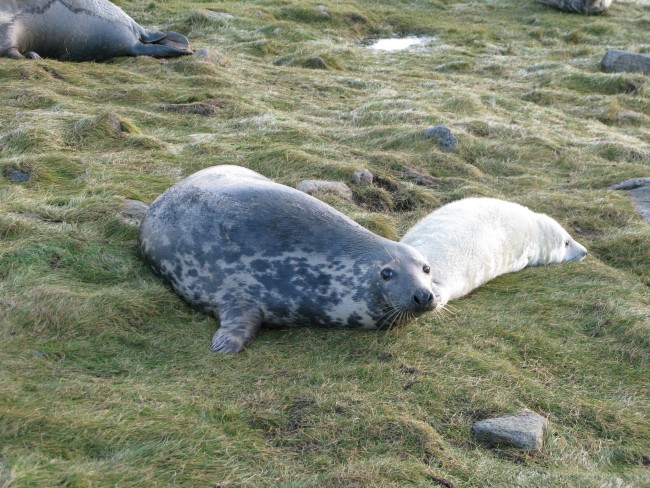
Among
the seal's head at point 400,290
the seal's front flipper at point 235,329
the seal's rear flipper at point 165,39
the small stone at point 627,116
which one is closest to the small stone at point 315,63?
the seal's rear flipper at point 165,39

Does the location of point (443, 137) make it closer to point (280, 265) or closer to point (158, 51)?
point (280, 265)

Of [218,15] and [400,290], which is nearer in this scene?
[400,290]

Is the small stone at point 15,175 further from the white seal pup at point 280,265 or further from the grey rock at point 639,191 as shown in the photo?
the grey rock at point 639,191

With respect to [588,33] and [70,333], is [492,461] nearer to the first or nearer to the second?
[70,333]

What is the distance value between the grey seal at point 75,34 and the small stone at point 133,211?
5512mm

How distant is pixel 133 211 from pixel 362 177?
234cm

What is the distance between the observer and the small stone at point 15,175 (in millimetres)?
6617

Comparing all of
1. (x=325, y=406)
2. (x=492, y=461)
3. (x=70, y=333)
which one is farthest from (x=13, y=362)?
(x=492, y=461)

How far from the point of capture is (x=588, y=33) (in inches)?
788

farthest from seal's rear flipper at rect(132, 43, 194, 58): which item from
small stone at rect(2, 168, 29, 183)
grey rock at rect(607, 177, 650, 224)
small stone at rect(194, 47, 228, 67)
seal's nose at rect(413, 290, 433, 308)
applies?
seal's nose at rect(413, 290, 433, 308)

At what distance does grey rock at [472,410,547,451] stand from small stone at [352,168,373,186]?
387 centimetres

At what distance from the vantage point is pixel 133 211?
6016 mm

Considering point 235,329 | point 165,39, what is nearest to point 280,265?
point 235,329

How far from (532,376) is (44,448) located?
8.49 ft
